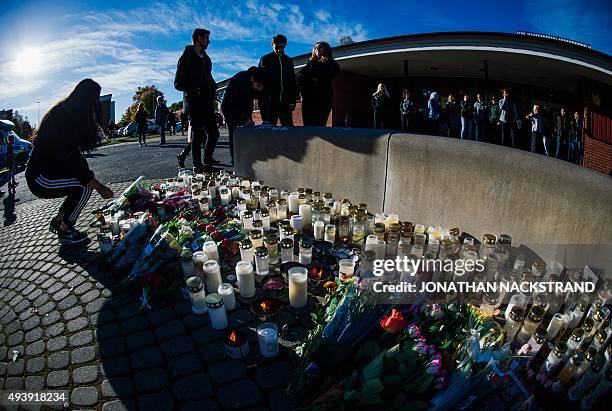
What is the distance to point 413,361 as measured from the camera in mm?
2078

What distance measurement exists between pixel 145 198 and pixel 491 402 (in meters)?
5.77

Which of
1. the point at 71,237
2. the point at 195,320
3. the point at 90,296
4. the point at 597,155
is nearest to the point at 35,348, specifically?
the point at 90,296

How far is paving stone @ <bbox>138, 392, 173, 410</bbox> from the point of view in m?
2.26

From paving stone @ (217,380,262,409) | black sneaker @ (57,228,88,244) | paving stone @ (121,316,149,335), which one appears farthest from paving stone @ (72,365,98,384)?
black sneaker @ (57,228,88,244)

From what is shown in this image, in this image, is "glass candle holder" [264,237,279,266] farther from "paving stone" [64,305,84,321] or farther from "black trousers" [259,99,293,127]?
"black trousers" [259,99,293,127]

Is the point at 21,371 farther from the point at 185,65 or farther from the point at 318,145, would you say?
the point at 185,65

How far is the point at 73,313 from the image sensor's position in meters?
3.29

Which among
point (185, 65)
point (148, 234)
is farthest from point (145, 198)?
point (185, 65)

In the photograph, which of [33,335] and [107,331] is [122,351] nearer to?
[107,331]

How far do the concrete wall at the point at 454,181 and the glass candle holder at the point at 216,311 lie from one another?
9.04ft

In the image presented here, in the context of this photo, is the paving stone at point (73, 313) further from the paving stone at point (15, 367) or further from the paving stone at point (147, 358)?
the paving stone at point (147, 358)

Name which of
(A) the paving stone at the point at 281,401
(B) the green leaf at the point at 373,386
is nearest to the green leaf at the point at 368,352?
(B) the green leaf at the point at 373,386

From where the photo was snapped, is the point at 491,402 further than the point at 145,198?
No

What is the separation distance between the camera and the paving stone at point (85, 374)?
98.8 inches
